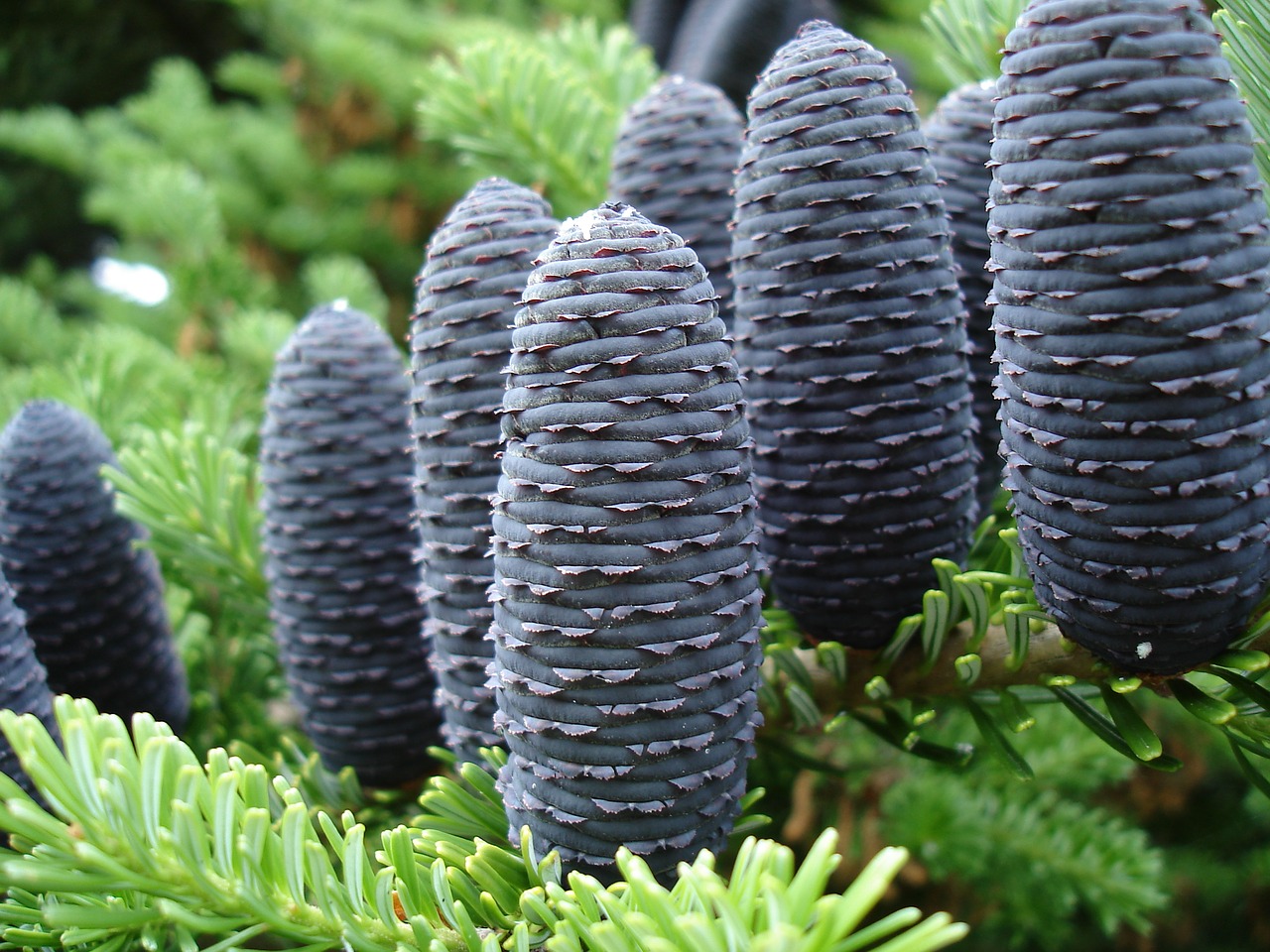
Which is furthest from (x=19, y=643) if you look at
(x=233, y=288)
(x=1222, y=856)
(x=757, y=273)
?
(x=1222, y=856)

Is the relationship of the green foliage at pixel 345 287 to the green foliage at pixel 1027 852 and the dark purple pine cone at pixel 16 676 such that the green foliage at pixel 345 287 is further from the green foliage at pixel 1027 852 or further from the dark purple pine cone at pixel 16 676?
the green foliage at pixel 1027 852

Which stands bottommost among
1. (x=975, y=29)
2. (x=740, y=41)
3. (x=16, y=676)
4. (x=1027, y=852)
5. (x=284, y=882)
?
(x=1027, y=852)

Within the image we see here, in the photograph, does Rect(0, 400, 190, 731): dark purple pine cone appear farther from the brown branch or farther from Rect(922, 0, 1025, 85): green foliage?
Rect(922, 0, 1025, 85): green foliage

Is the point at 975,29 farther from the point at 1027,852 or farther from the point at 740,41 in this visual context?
the point at 1027,852

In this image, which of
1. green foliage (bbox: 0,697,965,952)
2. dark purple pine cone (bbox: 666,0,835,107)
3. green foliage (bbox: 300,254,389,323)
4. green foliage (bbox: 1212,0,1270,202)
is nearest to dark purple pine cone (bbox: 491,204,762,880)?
green foliage (bbox: 0,697,965,952)

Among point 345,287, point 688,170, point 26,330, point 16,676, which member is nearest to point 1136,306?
point 688,170

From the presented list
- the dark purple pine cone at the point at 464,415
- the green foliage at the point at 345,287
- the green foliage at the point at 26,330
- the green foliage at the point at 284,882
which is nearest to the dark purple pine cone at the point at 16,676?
the green foliage at the point at 284,882
